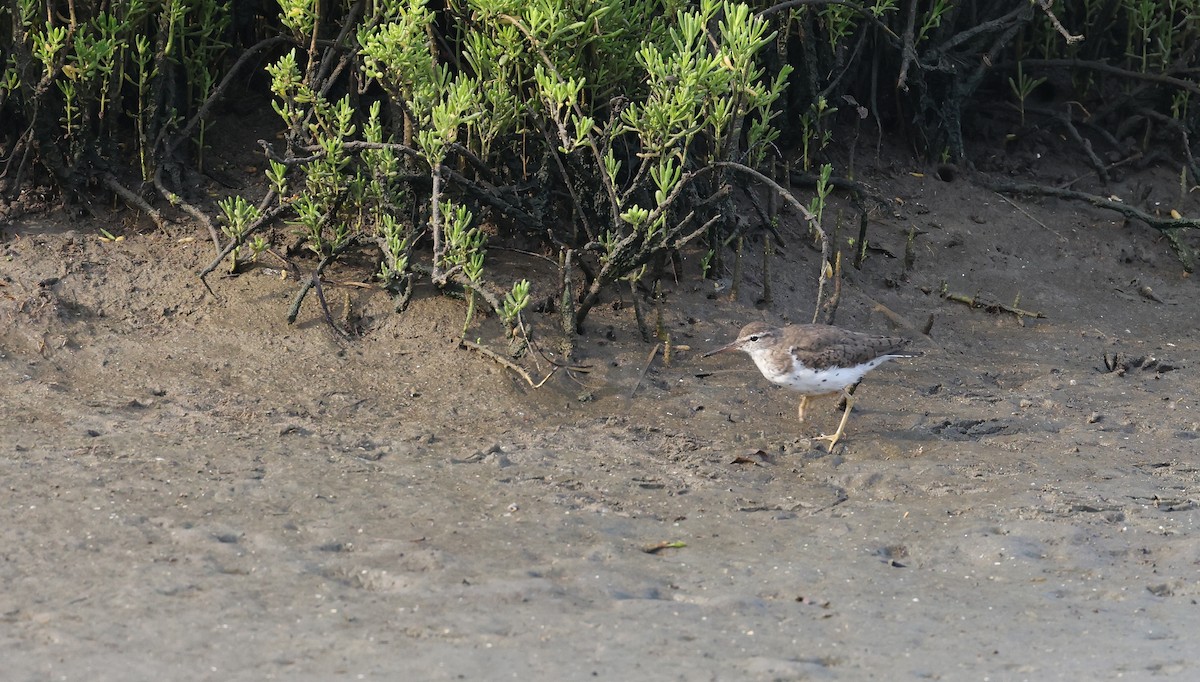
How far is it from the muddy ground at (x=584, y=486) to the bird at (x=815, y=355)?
0.87ft

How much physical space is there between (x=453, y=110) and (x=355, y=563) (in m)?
2.89

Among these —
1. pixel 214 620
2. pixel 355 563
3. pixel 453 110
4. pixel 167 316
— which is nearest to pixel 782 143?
pixel 453 110

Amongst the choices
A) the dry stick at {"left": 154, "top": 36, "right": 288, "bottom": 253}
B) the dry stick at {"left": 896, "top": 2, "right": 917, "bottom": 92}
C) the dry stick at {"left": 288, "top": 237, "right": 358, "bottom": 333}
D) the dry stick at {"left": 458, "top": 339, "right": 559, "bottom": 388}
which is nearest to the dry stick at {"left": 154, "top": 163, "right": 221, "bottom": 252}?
the dry stick at {"left": 154, "top": 36, "right": 288, "bottom": 253}

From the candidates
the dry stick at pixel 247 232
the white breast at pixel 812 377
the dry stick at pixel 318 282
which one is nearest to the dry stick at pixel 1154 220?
the white breast at pixel 812 377

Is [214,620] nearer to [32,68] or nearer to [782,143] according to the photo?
[32,68]

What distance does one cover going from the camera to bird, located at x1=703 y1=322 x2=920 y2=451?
7.52 m

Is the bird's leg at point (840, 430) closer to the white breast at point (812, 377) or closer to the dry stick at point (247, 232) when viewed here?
the white breast at point (812, 377)

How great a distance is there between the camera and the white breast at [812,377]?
7.51 m

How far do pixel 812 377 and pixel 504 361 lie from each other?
1.74 m

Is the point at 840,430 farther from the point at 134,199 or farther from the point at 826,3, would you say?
the point at 134,199

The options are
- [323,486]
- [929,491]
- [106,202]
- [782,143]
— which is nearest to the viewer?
[323,486]

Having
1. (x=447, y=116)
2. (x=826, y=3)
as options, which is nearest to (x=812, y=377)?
(x=447, y=116)

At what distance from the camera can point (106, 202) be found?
8695mm

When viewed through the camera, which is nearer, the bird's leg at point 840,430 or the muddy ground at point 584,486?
the muddy ground at point 584,486
